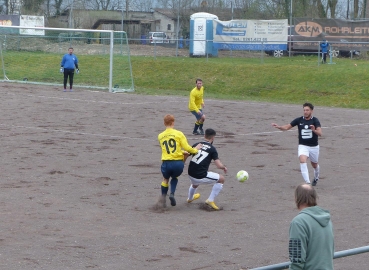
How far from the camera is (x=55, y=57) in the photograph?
40562 mm

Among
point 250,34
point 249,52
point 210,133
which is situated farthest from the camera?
point 249,52

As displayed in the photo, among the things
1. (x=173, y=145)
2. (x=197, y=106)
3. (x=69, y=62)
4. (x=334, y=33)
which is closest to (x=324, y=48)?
(x=334, y=33)

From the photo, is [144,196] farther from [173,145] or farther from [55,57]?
[55,57]

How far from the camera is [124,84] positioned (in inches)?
1459

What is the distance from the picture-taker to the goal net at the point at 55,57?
38.6 metres

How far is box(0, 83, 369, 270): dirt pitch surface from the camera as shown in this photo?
8922 mm

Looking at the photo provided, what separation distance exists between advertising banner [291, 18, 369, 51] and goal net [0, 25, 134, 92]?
13.0 meters

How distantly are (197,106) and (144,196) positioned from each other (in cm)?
864

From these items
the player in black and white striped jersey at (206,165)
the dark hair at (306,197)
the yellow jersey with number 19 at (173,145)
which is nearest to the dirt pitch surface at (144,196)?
the player in black and white striped jersey at (206,165)

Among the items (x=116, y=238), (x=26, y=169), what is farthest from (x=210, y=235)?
(x=26, y=169)

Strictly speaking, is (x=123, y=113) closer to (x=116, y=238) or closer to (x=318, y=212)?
(x=116, y=238)

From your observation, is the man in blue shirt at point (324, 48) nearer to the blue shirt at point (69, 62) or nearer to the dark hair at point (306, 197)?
the blue shirt at point (69, 62)

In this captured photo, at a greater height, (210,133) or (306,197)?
(306,197)

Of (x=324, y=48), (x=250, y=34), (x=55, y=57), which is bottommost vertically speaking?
(x=55, y=57)
